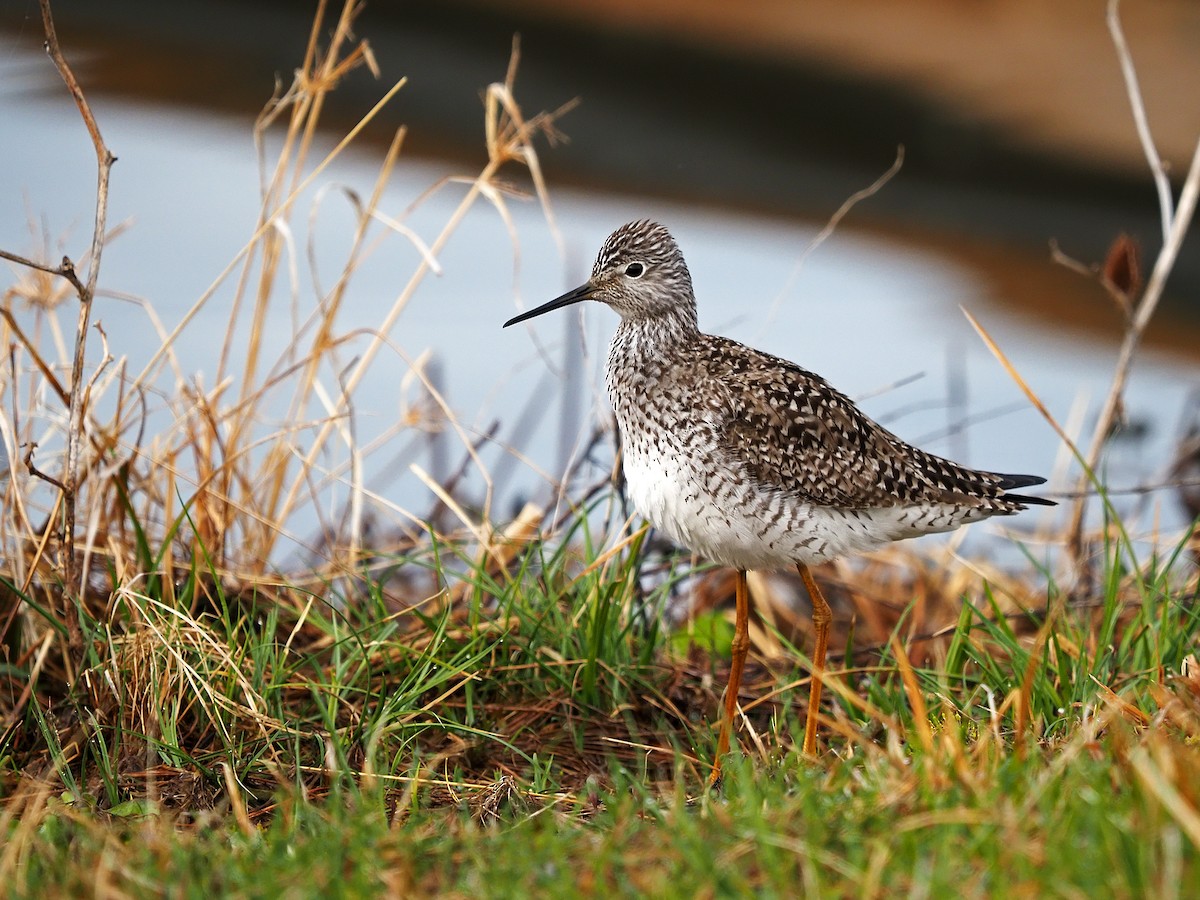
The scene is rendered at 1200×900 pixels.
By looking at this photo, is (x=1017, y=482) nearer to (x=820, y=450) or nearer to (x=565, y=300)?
(x=820, y=450)

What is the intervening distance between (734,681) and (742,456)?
807mm

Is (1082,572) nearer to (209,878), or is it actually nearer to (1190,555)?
(1190,555)

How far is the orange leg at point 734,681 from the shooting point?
13.9ft

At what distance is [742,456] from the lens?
4.42m

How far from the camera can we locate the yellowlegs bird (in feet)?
14.4

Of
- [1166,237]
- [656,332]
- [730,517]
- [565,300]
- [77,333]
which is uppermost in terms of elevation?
[1166,237]

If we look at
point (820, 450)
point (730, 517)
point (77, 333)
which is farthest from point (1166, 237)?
point (77, 333)

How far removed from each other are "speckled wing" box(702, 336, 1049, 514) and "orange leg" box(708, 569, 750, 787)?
0.52m

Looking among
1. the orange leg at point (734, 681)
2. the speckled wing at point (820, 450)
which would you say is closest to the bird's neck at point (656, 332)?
the speckled wing at point (820, 450)

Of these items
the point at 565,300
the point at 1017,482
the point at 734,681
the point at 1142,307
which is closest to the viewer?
the point at 734,681

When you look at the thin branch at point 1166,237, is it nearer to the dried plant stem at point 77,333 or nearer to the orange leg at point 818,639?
the orange leg at point 818,639

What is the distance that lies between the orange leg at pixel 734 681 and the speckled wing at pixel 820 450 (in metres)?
0.52

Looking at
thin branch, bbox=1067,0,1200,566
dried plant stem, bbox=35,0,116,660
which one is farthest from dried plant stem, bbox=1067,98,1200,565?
dried plant stem, bbox=35,0,116,660

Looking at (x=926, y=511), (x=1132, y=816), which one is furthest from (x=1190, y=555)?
(x=1132, y=816)
